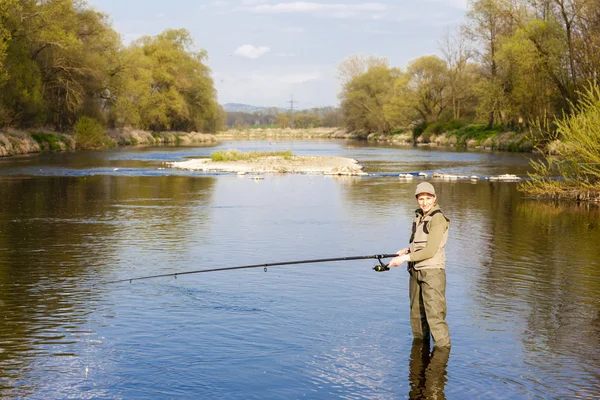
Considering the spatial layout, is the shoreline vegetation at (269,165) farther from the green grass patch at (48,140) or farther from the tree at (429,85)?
the tree at (429,85)

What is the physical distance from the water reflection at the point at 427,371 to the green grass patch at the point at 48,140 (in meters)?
51.7

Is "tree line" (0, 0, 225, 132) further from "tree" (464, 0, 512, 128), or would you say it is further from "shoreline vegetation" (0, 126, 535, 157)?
"tree" (464, 0, 512, 128)

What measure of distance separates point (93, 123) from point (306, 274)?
55649 mm

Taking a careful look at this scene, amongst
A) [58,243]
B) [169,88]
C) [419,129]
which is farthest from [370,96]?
[58,243]

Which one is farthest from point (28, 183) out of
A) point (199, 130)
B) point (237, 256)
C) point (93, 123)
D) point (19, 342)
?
point (199, 130)

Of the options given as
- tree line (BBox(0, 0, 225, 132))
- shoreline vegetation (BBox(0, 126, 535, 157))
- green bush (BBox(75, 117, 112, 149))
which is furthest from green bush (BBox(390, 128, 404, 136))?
green bush (BBox(75, 117, 112, 149))

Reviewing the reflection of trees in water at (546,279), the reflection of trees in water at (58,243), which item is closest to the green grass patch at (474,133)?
the reflection of trees in water at (58,243)

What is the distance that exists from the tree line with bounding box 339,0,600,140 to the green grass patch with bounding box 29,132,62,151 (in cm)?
3337

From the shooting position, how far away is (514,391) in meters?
6.98

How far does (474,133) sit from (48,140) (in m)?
40.0

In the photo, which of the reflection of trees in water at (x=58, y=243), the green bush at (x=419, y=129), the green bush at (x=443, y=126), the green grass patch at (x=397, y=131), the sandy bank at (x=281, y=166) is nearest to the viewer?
the reflection of trees in water at (x=58, y=243)

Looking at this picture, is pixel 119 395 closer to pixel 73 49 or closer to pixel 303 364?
pixel 303 364

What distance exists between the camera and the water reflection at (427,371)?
696 cm

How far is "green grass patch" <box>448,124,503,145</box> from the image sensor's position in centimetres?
7025
